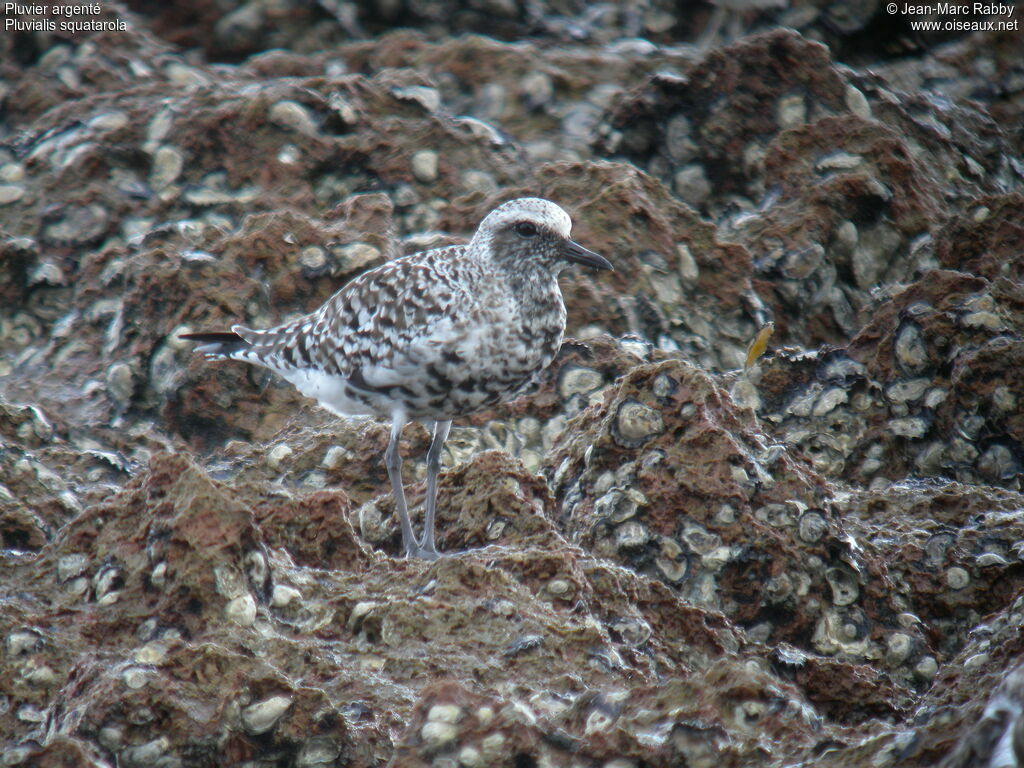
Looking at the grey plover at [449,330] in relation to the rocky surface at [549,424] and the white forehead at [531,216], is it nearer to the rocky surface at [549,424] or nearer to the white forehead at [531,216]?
the white forehead at [531,216]

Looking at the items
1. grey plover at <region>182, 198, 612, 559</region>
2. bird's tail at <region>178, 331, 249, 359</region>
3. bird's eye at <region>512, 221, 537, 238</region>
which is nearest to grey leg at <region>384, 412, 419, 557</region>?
grey plover at <region>182, 198, 612, 559</region>

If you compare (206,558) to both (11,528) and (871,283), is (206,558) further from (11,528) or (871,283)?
(871,283)

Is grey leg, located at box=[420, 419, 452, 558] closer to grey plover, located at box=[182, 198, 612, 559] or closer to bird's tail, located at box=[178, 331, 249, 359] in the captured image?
grey plover, located at box=[182, 198, 612, 559]

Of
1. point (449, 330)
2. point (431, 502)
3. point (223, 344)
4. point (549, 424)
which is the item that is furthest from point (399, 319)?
point (223, 344)

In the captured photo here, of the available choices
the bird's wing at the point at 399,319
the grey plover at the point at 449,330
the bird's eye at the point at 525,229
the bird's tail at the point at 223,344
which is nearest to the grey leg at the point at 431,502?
the grey plover at the point at 449,330

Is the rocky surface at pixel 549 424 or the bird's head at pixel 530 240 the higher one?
the bird's head at pixel 530 240

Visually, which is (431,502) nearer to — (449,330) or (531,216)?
(449,330)
